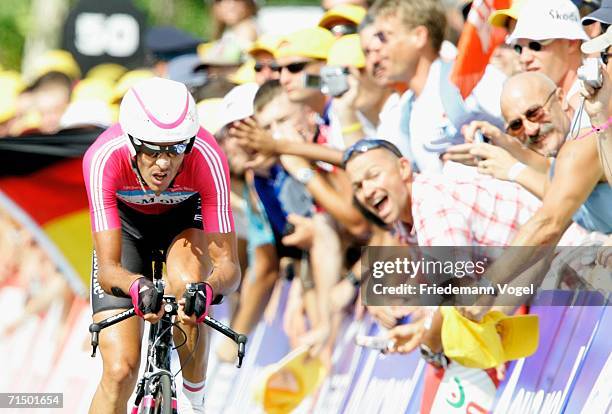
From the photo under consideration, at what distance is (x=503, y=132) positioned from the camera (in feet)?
28.7

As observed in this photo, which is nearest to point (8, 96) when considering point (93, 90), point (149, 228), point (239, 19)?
point (93, 90)

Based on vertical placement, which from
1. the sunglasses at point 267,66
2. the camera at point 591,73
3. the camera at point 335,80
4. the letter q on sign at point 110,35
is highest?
the camera at point 591,73

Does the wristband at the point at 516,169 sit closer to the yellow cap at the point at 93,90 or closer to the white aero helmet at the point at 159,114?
the white aero helmet at the point at 159,114

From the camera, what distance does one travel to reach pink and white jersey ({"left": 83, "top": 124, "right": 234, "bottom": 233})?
7.61m

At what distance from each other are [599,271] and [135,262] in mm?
2728

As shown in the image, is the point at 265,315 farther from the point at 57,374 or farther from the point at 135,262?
the point at 135,262

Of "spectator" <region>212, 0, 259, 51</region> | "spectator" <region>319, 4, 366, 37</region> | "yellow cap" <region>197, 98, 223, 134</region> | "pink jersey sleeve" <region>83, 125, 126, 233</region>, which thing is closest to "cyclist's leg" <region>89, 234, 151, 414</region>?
"pink jersey sleeve" <region>83, 125, 126, 233</region>

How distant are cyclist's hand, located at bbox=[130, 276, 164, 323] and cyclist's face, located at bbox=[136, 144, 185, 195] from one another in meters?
0.59

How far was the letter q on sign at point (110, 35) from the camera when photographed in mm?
14031

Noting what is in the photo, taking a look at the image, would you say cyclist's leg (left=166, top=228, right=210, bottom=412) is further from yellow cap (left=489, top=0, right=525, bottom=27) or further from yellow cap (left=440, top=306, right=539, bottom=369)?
yellow cap (left=489, top=0, right=525, bottom=27)

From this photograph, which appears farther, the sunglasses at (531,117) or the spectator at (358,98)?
the spectator at (358,98)

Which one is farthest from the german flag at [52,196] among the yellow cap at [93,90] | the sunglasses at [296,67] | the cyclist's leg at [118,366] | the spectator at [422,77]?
the cyclist's leg at [118,366]

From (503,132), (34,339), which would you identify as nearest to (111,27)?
(34,339)

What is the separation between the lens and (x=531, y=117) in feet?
27.8
